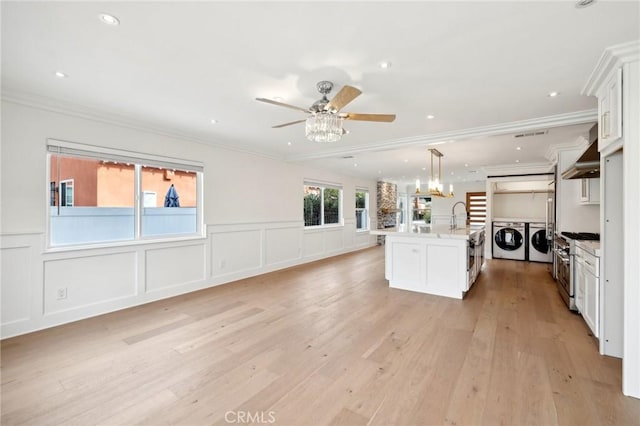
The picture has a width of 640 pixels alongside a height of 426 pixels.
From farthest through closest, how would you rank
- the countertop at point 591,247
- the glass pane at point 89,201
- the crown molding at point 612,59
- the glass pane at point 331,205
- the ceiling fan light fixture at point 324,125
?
the glass pane at point 331,205
the glass pane at point 89,201
the countertop at point 591,247
the ceiling fan light fixture at point 324,125
the crown molding at point 612,59

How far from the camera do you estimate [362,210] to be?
935 cm

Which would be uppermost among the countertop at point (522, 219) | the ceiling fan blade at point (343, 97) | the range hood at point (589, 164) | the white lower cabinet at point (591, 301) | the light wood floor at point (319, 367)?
the ceiling fan blade at point (343, 97)

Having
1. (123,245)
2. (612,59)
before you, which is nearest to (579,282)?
(612,59)

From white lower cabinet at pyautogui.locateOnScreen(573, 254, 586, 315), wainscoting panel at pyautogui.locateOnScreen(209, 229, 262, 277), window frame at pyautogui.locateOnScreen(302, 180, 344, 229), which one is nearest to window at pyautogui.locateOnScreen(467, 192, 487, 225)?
window frame at pyautogui.locateOnScreen(302, 180, 344, 229)

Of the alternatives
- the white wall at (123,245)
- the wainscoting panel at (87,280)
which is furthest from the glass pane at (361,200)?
the wainscoting panel at (87,280)

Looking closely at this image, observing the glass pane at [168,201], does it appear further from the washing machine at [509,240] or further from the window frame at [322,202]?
the washing machine at [509,240]

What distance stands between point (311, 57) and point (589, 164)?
338cm

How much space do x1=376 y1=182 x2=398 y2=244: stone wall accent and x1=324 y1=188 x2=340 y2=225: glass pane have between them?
7.58ft

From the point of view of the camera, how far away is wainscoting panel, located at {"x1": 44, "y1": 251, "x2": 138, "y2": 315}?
309cm

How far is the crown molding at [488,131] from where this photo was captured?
10.7ft

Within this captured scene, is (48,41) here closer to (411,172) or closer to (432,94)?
(432,94)

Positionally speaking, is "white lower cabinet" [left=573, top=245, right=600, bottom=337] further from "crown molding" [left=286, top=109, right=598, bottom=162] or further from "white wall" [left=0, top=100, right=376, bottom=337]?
"white wall" [left=0, top=100, right=376, bottom=337]

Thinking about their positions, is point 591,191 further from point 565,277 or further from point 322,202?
point 322,202

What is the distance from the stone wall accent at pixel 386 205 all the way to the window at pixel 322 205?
229cm
